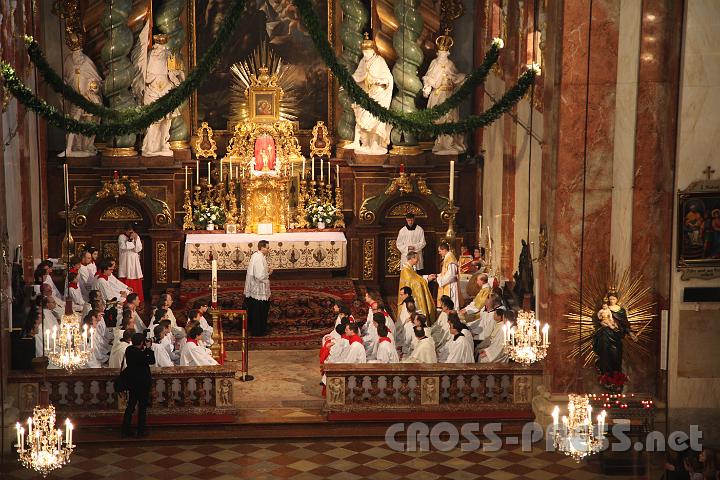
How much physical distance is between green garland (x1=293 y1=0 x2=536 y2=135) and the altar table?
18.6 feet

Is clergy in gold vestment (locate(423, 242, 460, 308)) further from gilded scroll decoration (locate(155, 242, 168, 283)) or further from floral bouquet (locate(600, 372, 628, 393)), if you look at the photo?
gilded scroll decoration (locate(155, 242, 168, 283))

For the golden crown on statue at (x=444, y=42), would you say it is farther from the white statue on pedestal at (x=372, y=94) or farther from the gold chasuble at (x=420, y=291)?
the gold chasuble at (x=420, y=291)

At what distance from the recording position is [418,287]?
21234mm

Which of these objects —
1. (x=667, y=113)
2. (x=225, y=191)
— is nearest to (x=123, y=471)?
(x=667, y=113)

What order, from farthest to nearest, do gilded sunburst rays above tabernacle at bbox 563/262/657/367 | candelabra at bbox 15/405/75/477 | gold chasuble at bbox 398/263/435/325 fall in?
gold chasuble at bbox 398/263/435/325 → gilded sunburst rays above tabernacle at bbox 563/262/657/367 → candelabra at bbox 15/405/75/477

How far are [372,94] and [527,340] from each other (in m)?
8.65

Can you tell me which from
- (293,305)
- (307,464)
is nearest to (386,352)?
(307,464)

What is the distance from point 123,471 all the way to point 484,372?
4966 mm

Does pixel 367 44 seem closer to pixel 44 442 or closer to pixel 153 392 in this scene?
pixel 153 392

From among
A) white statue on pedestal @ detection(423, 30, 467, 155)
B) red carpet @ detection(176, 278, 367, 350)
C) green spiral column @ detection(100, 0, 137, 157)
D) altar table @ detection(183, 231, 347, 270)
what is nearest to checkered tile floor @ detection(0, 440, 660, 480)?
red carpet @ detection(176, 278, 367, 350)

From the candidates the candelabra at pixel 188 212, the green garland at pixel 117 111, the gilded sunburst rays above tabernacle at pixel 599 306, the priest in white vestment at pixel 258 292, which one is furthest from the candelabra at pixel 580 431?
the candelabra at pixel 188 212

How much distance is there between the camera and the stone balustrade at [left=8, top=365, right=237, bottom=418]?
17.2 m

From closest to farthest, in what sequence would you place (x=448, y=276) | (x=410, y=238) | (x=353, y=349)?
(x=353, y=349) → (x=448, y=276) → (x=410, y=238)

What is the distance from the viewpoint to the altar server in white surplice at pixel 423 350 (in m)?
18.1
